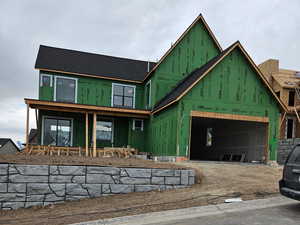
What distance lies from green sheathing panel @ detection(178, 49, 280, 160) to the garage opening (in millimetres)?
1079

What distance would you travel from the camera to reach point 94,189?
8789 mm

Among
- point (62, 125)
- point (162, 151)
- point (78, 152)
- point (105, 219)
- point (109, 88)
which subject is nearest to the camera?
point (105, 219)

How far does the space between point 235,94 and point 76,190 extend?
10.5 meters

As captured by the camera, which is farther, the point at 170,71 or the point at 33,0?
the point at 170,71

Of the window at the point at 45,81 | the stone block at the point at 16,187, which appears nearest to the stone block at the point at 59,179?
the stone block at the point at 16,187

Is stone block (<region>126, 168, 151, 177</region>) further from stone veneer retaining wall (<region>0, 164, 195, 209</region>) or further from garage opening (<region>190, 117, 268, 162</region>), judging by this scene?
garage opening (<region>190, 117, 268, 162</region>)

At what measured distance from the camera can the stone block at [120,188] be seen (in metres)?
8.91

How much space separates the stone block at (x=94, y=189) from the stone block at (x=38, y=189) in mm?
1206

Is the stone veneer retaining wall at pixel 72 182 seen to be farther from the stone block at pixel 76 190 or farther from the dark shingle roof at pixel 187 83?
the dark shingle roof at pixel 187 83

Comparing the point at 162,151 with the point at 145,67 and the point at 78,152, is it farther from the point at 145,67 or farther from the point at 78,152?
the point at 145,67

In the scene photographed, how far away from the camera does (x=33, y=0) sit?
14195mm

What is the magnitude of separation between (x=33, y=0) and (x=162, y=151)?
444 inches

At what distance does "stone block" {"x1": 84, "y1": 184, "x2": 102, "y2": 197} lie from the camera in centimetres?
876

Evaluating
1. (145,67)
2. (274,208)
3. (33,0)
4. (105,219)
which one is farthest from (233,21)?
(105,219)
